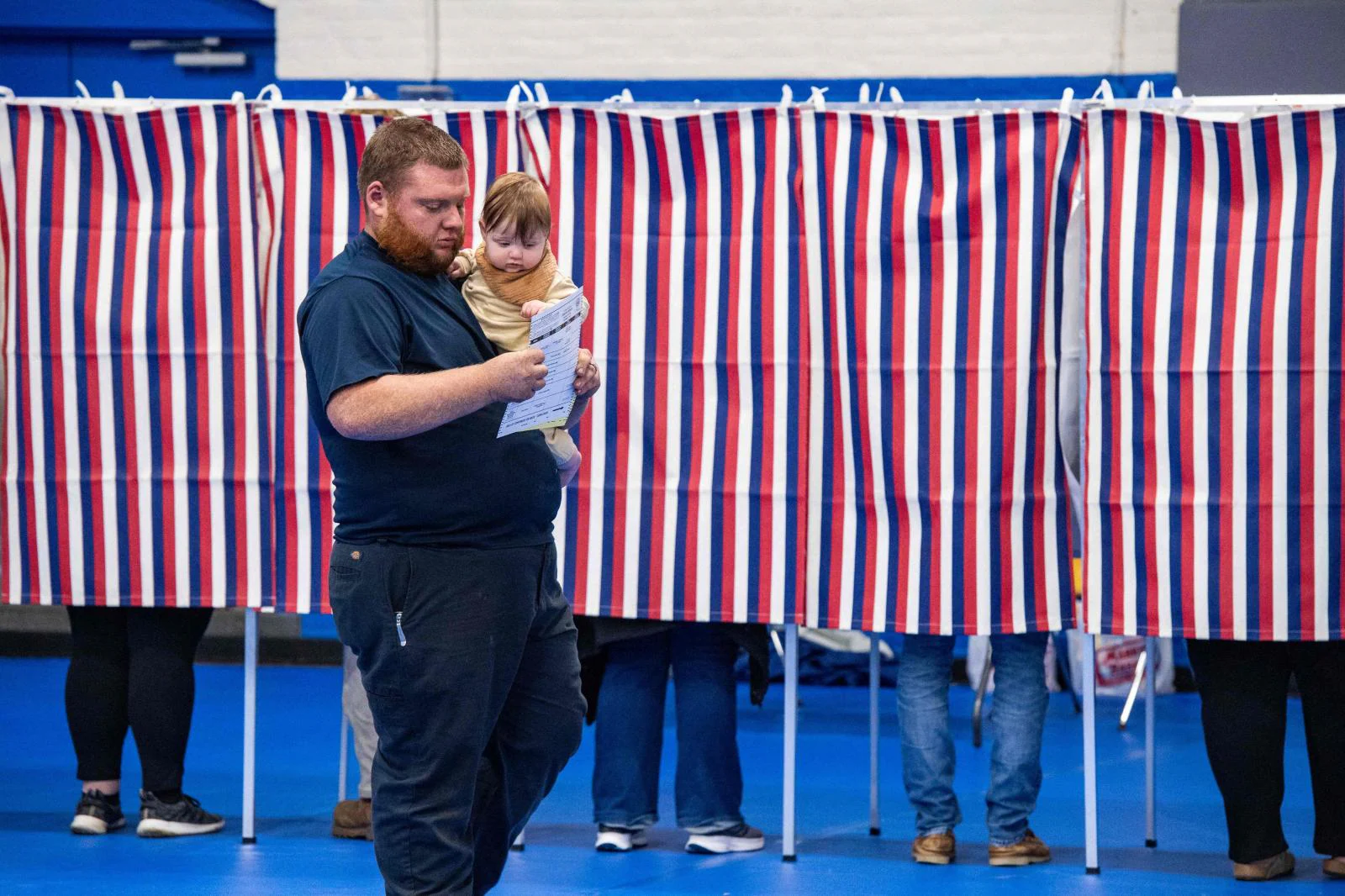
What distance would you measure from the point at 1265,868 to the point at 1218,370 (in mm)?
1221

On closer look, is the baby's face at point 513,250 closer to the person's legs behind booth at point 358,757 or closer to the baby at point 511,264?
the baby at point 511,264

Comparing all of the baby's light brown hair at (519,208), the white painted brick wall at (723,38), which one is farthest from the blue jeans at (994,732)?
the white painted brick wall at (723,38)

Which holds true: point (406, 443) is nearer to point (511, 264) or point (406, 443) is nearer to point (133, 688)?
point (511, 264)

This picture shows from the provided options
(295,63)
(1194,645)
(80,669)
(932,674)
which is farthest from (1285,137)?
(295,63)

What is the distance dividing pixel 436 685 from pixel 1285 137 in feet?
8.23

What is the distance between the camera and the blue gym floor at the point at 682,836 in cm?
386

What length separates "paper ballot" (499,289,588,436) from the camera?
100 inches

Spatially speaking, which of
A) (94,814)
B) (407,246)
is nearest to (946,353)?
(407,246)

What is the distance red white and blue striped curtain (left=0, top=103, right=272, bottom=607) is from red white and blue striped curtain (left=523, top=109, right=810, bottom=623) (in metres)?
0.87

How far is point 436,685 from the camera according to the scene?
260 cm

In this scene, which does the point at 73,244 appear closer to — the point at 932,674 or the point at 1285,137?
the point at 932,674

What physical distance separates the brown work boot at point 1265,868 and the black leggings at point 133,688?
2.73 metres

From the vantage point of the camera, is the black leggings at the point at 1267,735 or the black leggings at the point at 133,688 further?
the black leggings at the point at 133,688

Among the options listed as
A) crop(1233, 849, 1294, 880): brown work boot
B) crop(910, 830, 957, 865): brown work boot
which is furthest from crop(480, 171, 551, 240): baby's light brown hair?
crop(1233, 849, 1294, 880): brown work boot
